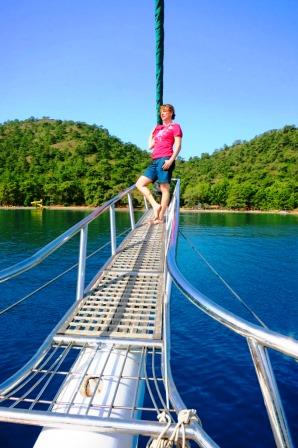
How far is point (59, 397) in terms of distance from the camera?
2.05m

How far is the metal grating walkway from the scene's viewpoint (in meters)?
2.90

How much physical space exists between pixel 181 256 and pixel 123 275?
69.6 ft

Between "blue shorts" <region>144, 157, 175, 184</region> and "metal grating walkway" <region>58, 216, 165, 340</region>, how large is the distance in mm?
1118

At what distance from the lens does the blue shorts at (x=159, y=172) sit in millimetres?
5660

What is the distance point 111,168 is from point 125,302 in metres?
101

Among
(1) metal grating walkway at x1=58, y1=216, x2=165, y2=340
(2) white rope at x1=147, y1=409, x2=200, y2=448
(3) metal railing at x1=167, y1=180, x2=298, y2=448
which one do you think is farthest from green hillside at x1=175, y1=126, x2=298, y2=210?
(3) metal railing at x1=167, y1=180, x2=298, y2=448

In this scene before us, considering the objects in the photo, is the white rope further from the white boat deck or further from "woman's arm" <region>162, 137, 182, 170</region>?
"woman's arm" <region>162, 137, 182, 170</region>

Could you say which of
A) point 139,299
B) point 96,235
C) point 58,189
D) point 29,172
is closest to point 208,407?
point 139,299

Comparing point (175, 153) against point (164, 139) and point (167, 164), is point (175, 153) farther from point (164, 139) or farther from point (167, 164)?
point (164, 139)

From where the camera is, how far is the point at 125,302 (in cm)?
361

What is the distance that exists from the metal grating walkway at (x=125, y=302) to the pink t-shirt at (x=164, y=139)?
5.02 feet

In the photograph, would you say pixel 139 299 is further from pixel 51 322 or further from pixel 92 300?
pixel 51 322

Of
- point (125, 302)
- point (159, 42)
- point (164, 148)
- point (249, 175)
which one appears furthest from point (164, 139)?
point (249, 175)

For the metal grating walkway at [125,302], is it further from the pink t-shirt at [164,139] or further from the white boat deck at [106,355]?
the pink t-shirt at [164,139]
